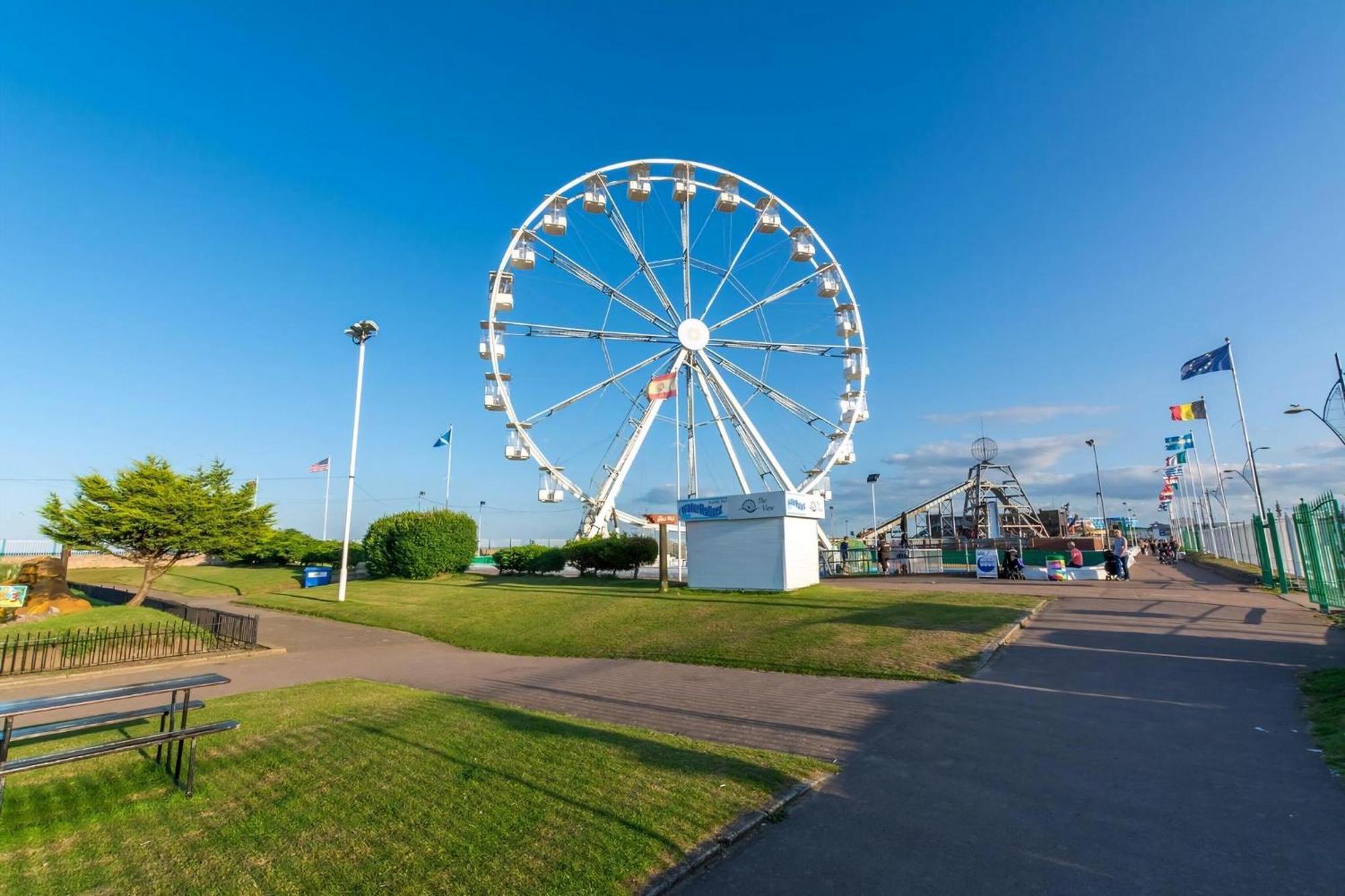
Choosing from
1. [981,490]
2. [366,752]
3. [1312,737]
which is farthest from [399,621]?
[981,490]

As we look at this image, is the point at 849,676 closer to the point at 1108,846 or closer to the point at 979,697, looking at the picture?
the point at 979,697

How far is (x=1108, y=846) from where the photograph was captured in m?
3.90

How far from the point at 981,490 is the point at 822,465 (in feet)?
110

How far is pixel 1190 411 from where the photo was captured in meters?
33.2

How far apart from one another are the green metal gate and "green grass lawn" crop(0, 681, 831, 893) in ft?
42.0

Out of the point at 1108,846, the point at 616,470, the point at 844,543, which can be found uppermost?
the point at 616,470

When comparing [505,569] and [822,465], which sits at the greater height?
[822,465]

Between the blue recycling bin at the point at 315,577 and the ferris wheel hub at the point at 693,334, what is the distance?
20229 mm

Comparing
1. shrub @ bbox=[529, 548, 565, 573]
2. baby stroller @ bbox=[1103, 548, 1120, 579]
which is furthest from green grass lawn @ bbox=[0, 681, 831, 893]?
shrub @ bbox=[529, 548, 565, 573]

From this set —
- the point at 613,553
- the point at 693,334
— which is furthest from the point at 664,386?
the point at 613,553

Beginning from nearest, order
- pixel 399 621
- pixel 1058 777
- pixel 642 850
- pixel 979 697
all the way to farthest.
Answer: pixel 642 850, pixel 1058 777, pixel 979 697, pixel 399 621

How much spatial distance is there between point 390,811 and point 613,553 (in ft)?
79.0

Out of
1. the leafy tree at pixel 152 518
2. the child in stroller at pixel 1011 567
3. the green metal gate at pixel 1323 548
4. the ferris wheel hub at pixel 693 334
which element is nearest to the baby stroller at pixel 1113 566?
the child in stroller at pixel 1011 567

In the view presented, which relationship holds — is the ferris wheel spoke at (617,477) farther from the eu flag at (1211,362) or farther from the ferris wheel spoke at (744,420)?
the eu flag at (1211,362)
